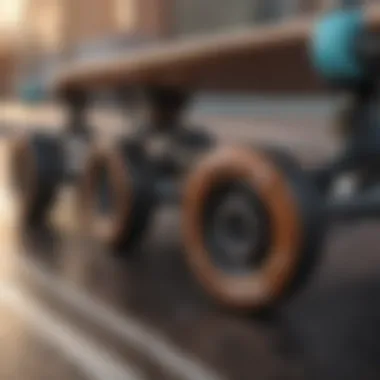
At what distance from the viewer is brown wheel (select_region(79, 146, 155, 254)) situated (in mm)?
1138

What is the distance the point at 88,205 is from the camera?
128 centimetres

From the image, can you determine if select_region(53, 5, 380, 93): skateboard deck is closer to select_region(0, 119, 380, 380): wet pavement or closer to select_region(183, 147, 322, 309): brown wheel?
select_region(183, 147, 322, 309): brown wheel

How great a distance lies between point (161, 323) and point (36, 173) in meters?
0.60

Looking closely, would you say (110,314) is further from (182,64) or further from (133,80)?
(133,80)

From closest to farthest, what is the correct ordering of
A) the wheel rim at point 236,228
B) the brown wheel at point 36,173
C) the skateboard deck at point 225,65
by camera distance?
the wheel rim at point 236,228, the skateboard deck at point 225,65, the brown wheel at point 36,173

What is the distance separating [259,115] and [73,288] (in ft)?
11.9

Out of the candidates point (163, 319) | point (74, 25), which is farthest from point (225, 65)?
point (74, 25)

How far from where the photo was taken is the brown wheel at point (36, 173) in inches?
54.5

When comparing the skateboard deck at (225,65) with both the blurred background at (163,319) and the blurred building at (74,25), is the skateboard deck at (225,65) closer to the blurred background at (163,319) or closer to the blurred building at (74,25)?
the blurred background at (163,319)

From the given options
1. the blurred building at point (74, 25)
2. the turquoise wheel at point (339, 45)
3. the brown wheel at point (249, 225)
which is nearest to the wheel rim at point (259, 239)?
the brown wheel at point (249, 225)

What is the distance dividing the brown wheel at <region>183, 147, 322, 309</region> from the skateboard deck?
0.63 feet

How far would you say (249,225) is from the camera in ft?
2.86

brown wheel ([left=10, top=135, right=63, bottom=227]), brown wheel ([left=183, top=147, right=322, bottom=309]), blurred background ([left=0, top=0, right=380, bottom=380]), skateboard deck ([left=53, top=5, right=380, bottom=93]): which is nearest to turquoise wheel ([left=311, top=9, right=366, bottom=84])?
skateboard deck ([left=53, top=5, right=380, bottom=93])

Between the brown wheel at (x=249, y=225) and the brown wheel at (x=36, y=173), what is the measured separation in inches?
19.6
